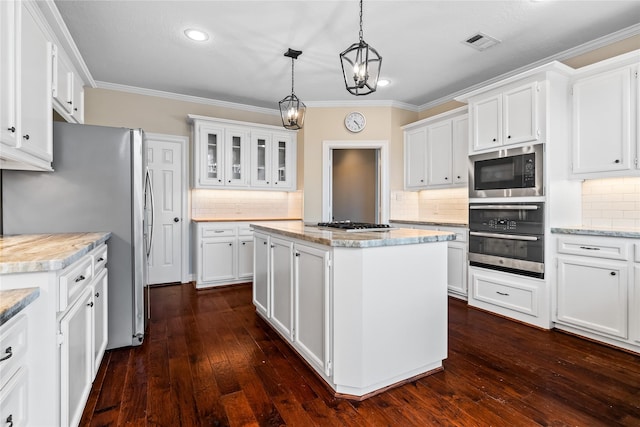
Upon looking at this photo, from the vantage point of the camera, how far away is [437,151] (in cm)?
446

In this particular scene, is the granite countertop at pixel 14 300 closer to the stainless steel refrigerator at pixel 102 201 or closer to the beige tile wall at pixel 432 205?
the stainless steel refrigerator at pixel 102 201

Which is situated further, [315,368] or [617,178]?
[617,178]

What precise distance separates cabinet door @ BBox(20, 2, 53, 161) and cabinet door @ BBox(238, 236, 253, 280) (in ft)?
8.77

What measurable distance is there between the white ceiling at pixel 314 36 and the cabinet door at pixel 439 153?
0.57m

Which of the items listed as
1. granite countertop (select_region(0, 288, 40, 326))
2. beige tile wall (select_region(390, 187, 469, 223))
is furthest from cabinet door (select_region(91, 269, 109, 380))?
beige tile wall (select_region(390, 187, 469, 223))

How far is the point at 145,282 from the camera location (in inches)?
110

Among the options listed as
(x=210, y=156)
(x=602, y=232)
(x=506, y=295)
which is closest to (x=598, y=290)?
(x=602, y=232)

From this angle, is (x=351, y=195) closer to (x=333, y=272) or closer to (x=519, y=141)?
(x=519, y=141)

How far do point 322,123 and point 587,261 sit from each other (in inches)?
141

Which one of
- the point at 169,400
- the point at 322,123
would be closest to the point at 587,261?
the point at 169,400

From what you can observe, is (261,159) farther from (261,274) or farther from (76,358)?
(76,358)

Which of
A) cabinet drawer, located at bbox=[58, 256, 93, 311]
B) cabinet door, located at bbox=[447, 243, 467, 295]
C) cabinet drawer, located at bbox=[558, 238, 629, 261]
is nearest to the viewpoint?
cabinet drawer, located at bbox=[58, 256, 93, 311]

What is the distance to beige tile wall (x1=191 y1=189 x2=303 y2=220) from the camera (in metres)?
4.89

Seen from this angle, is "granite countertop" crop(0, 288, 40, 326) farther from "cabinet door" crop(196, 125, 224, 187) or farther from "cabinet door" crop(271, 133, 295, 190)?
"cabinet door" crop(271, 133, 295, 190)
